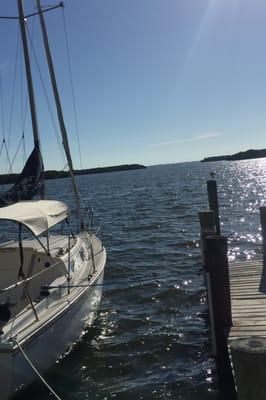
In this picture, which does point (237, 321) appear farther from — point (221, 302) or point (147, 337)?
point (147, 337)

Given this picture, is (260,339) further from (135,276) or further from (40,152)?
(135,276)

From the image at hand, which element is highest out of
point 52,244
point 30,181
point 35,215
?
point 30,181

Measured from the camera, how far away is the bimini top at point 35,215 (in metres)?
7.67

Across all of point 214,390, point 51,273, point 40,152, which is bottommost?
point 214,390

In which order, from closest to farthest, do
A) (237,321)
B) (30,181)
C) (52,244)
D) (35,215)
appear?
(237,321) → (35,215) → (52,244) → (30,181)

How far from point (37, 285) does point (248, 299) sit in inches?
157

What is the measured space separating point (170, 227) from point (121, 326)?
43.5ft

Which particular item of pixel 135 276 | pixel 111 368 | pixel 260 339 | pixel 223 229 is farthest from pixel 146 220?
pixel 260 339

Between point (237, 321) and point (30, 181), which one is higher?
point (30, 181)

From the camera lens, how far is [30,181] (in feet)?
37.4

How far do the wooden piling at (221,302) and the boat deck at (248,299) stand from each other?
0.23m

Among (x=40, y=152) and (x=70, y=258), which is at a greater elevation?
(x=40, y=152)

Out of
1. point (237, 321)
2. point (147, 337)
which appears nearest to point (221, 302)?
point (237, 321)

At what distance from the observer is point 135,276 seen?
14102mm
